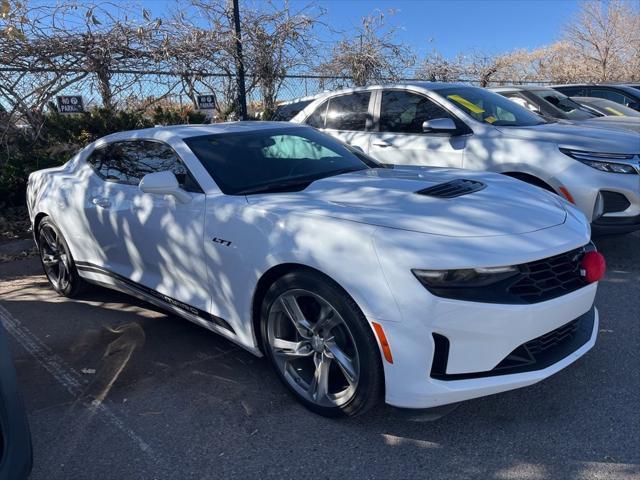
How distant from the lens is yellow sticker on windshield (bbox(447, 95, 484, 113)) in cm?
582

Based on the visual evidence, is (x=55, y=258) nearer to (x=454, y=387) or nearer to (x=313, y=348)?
(x=313, y=348)

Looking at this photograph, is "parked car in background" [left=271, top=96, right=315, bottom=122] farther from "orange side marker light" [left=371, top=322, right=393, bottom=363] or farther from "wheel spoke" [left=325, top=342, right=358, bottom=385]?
"orange side marker light" [left=371, top=322, right=393, bottom=363]

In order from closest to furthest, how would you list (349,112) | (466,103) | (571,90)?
(466,103)
(349,112)
(571,90)

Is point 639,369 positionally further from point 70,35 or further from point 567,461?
point 70,35

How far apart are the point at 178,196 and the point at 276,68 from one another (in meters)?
8.01

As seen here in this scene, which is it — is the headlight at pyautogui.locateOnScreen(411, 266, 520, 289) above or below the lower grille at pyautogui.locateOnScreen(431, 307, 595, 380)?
above

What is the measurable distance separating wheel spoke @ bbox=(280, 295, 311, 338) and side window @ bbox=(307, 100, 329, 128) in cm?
434

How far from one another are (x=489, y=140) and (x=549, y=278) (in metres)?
3.14

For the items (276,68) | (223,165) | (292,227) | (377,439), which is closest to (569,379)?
(377,439)

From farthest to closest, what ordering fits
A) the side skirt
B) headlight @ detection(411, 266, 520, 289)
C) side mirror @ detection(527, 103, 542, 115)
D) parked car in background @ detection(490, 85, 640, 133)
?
1. side mirror @ detection(527, 103, 542, 115)
2. parked car in background @ detection(490, 85, 640, 133)
3. the side skirt
4. headlight @ detection(411, 266, 520, 289)

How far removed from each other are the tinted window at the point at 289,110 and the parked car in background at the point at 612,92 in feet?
25.2

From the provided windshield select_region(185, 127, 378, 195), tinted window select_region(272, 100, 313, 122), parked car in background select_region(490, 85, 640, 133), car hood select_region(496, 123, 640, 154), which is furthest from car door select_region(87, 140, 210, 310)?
parked car in background select_region(490, 85, 640, 133)

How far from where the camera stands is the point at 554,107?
23.8 ft

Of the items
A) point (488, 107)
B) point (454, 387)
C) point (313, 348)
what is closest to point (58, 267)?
point (313, 348)
